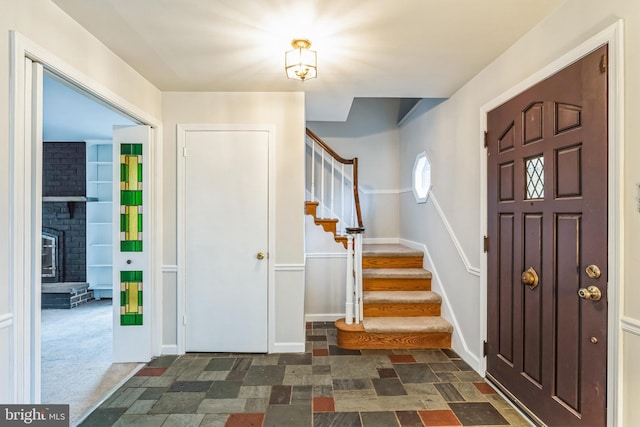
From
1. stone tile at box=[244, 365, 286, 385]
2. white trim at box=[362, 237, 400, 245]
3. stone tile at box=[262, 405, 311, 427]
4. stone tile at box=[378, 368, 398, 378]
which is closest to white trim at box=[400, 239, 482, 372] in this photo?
stone tile at box=[378, 368, 398, 378]

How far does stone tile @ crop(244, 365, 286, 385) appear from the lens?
8.60ft

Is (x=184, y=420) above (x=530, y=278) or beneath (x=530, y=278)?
beneath

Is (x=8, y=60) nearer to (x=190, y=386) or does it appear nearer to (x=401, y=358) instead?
(x=190, y=386)

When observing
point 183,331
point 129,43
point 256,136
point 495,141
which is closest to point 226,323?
point 183,331

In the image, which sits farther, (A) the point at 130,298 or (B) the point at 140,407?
(A) the point at 130,298

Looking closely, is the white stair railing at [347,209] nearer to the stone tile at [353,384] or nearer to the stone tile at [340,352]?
the stone tile at [340,352]

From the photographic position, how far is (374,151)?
5.01 m

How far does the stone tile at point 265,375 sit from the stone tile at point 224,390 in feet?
0.32

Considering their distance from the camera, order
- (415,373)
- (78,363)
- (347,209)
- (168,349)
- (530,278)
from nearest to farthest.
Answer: (530,278)
(415,373)
(78,363)
(168,349)
(347,209)

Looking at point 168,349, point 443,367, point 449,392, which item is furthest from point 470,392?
point 168,349

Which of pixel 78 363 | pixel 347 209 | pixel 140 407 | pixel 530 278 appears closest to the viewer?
pixel 530 278

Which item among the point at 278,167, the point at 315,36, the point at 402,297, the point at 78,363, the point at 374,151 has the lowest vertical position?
the point at 78,363

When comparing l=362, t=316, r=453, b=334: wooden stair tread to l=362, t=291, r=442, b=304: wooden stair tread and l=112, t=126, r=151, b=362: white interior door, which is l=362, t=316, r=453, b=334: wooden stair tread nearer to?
l=362, t=291, r=442, b=304: wooden stair tread

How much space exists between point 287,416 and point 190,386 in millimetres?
855
